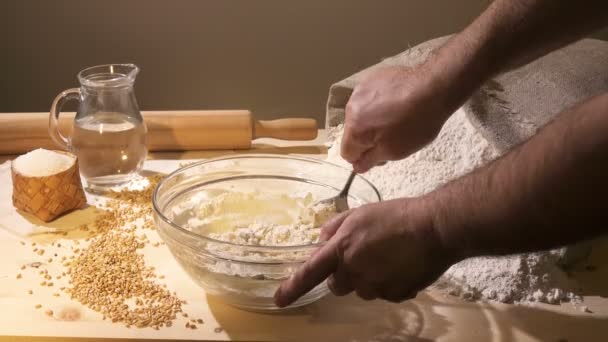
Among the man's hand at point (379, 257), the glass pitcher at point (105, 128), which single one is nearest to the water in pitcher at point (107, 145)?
the glass pitcher at point (105, 128)

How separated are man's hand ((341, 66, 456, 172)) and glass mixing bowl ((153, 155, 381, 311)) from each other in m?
0.05

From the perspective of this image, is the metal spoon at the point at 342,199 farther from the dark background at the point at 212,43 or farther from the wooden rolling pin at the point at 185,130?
the dark background at the point at 212,43

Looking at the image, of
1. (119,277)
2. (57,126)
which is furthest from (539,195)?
(57,126)

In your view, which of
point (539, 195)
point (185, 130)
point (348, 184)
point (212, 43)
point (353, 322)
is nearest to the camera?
point (539, 195)

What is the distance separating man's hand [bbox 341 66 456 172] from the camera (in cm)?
86

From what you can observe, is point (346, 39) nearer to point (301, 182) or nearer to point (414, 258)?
point (301, 182)

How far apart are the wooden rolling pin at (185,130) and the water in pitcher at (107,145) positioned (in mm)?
129

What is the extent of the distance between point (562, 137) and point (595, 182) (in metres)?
0.05

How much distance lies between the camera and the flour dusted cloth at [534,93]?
98 centimetres

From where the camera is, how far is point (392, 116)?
0.89 metres

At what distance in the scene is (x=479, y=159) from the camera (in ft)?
3.18

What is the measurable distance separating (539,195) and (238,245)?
34 centimetres

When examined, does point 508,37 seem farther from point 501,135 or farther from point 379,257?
point 379,257

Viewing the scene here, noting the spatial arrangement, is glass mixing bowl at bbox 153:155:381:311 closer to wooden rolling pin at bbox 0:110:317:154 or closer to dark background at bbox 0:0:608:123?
wooden rolling pin at bbox 0:110:317:154
